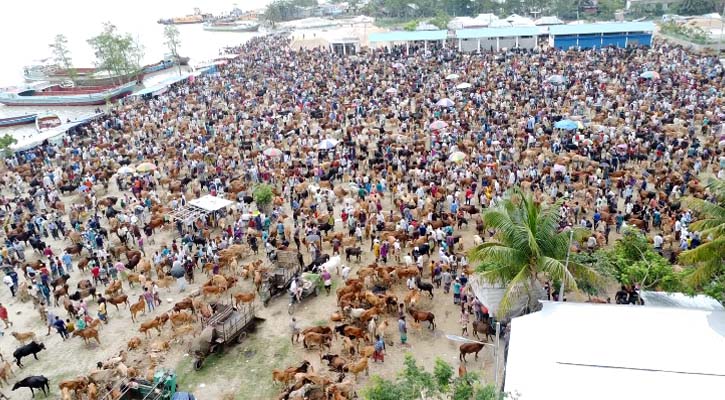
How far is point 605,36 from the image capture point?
2251 inches

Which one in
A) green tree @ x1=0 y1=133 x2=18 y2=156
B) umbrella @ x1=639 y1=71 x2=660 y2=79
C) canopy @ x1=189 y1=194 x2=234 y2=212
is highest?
umbrella @ x1=639 y1=71 x2=660 y2=79

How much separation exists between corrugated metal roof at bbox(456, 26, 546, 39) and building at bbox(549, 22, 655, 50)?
264 cm

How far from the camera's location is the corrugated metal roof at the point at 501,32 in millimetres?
59375

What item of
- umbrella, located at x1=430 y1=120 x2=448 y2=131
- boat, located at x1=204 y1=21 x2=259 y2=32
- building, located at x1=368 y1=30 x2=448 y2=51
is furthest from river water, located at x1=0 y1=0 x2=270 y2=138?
umbrella, located at x1=430 y1=120 x2=448 y2=131

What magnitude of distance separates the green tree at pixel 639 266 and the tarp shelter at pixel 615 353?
72.5 inches

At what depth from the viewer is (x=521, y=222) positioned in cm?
1373

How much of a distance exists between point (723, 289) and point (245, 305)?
13.5 metres

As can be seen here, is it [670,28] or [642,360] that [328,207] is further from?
[670,28]

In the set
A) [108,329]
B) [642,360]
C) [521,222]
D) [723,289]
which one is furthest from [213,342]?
[723,289]

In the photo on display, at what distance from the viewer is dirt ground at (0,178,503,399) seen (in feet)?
48.6

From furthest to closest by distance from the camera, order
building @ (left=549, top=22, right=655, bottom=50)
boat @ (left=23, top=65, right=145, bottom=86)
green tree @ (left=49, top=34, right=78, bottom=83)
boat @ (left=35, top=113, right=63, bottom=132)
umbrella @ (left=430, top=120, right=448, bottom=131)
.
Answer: boat @ (left=23, top=65, right=145, bottom=86) → green tree @ (left=49, top=34, right=78, bottom=83) → building @ (left=549, top=22, right=655, bottom=50) → boat @ (left=35, top=113, right=63, bottom=132) → umbrella @ (left=430, top=120, right=448, bottom=131)

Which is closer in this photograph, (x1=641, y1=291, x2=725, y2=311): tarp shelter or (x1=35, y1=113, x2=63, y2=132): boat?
(x1=641, y1=291, x2=725, y2=311): tarp shelter

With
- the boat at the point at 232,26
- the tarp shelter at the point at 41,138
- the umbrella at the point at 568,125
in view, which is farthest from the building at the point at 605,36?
the boat at the point at 232,26

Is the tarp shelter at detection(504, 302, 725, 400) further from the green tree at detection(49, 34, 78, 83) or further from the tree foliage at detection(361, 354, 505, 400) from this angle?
the green tree at detection(49, 34, 78, 83)
